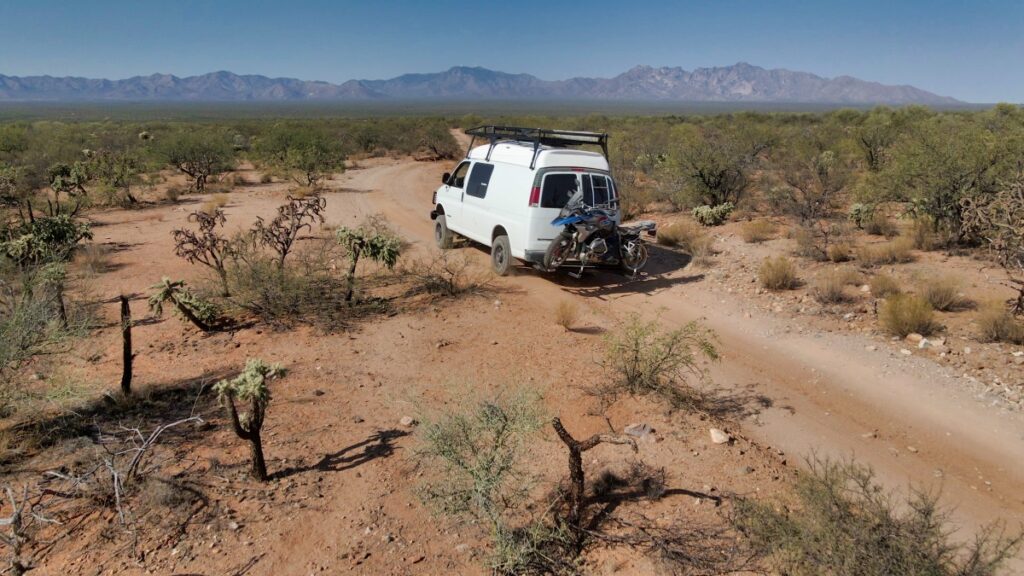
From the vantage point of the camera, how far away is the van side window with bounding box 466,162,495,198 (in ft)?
36.3

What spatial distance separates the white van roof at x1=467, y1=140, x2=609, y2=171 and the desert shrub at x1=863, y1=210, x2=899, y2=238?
6856mm

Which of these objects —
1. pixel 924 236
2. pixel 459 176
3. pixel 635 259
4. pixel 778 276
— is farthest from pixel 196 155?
pixel 924 236

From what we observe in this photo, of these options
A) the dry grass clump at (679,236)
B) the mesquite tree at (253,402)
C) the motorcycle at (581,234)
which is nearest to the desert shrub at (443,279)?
the motorcycle at (581,234)

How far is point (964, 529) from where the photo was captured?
4.34 m

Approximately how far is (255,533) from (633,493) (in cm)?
287

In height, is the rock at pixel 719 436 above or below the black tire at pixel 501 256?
below

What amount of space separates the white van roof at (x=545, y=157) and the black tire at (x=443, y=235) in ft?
7.63

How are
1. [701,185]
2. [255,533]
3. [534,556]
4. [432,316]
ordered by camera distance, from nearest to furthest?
[534,556]
[255,533]
[432,316]
[701,185]

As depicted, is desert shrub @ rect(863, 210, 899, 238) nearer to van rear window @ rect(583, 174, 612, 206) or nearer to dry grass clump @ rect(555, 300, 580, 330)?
→ van rear window @ rect(583, 174, 612, 206)

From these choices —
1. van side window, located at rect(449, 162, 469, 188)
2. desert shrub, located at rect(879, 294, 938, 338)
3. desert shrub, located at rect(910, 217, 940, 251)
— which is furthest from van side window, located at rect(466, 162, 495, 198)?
desert shrub, located at rect(910, 217, 940, 251)

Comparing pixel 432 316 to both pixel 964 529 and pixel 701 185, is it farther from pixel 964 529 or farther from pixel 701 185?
pixel 701 185

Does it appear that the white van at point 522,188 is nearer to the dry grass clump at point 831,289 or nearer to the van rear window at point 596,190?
the van rear window at point 596,190

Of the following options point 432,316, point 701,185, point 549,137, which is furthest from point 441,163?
point 432,316

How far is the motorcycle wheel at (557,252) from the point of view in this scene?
9.54 metres
